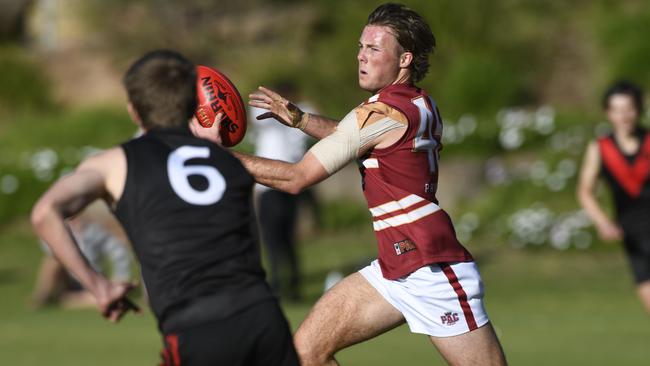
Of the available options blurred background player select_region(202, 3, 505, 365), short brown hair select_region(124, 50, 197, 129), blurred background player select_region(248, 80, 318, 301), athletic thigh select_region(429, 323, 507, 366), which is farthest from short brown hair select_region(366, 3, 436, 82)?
blurred background player select_region(248, 80, 318, 301)

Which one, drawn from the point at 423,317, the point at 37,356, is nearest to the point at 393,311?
the point at 423,317

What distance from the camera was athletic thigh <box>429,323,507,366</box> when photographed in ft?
19.6

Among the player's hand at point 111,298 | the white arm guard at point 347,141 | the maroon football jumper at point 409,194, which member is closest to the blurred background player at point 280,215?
the maroon football jumper at point 409,194

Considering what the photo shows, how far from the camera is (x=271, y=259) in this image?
14.0 meters

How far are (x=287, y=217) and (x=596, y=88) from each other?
11469 mm

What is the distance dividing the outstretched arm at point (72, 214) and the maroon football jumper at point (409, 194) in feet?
5.73

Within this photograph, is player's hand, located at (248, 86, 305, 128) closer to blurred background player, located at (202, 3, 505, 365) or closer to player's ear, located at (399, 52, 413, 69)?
blurred background player, located at (202, 3, 505, 365)

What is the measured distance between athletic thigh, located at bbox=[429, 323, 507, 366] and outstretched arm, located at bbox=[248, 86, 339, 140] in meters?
1.28

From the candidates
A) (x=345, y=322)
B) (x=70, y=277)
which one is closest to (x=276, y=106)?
(x=345, y=322)

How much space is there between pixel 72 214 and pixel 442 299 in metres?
2.07

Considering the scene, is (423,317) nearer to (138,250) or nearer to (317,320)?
(317,320)

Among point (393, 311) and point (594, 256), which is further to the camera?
point (594, 256)

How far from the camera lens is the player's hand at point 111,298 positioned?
472 cm

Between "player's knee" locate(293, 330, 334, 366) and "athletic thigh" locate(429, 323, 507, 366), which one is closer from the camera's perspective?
"athletic thigh" locate(429, 323, 507, 366)
